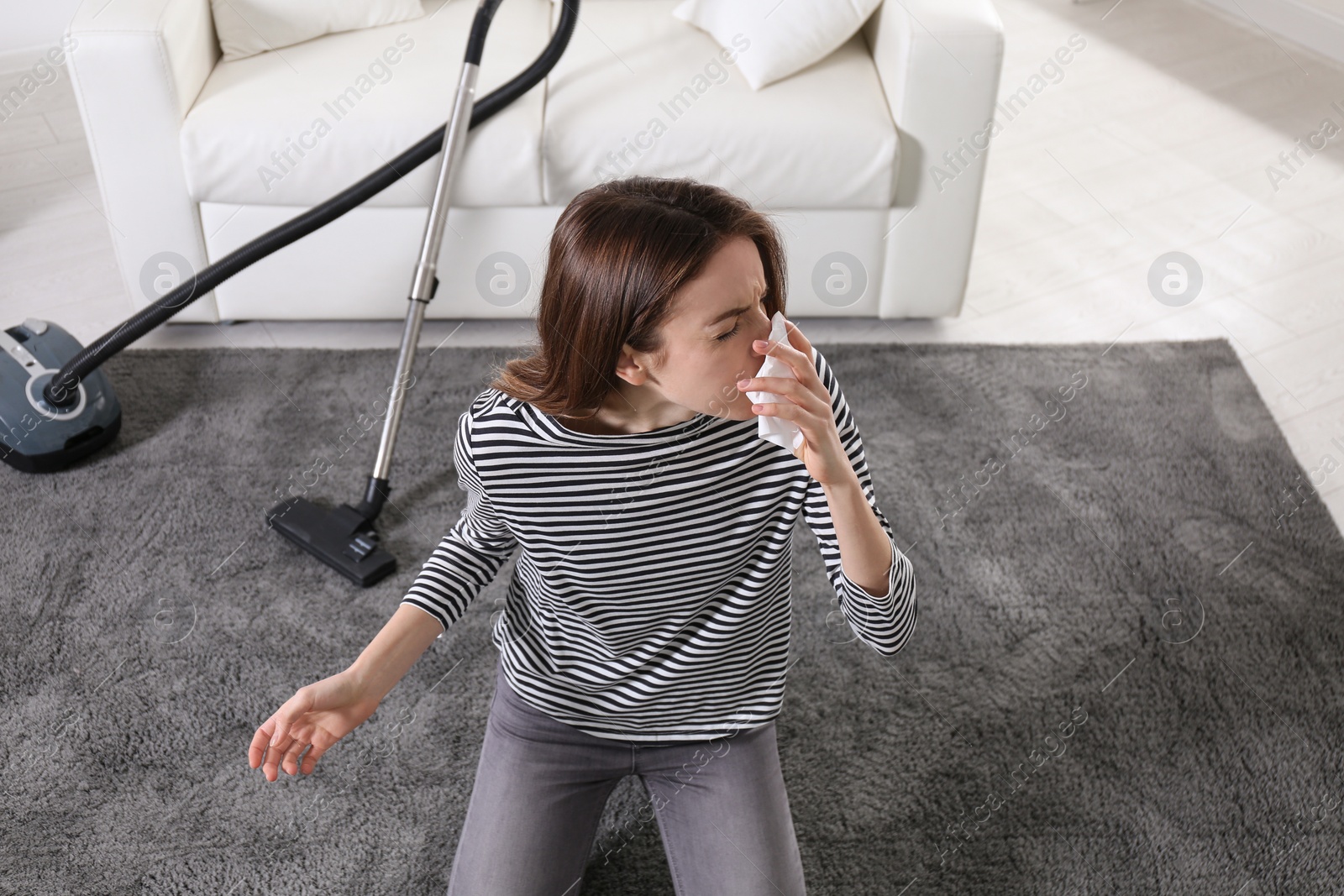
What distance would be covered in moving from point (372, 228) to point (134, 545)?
2.60ft

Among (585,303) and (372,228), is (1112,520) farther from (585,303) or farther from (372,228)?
(372,228)

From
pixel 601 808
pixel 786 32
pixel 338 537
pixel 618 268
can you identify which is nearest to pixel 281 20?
pixel 786 32

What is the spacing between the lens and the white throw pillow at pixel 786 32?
228cm

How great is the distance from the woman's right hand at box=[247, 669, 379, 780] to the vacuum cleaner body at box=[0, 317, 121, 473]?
48.1 inches

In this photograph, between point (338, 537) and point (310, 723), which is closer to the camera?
point (310, 723)

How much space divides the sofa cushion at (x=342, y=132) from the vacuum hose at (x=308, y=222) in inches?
2.1

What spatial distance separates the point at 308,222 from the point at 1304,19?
3487mm

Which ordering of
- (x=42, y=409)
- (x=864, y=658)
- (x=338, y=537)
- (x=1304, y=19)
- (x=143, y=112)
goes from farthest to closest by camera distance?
1. (x=1304, y=19)
2. (x=143, y=112)
3. (x=42, y=409)
4. (x=338, y=537)
5. (x=864, y=658)

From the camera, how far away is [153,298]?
7.79 feet

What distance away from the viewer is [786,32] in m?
2.28

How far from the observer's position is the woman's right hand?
1099 mm

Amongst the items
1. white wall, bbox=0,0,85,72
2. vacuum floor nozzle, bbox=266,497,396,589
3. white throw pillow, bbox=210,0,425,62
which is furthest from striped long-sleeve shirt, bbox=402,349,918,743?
white wall, bbox=0,0,85,72

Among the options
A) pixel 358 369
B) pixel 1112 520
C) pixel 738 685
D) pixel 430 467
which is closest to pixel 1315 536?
pixel 1112 520

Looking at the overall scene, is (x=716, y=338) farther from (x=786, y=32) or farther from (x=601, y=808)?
(x=786, y=32)
